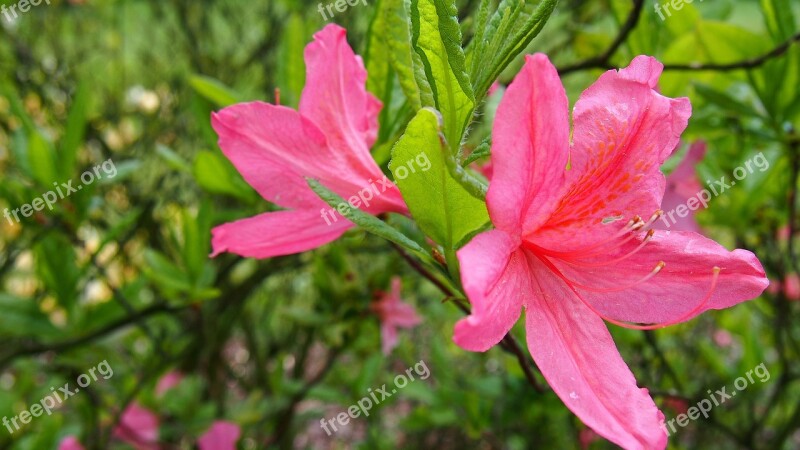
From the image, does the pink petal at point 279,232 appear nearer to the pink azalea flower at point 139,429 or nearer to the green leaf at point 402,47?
the green leaf at point 402,47

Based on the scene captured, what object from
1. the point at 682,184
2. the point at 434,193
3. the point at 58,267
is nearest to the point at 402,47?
the point at 434,193

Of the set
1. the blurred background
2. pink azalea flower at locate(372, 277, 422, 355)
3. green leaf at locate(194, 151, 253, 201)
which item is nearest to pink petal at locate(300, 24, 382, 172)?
the blurred background

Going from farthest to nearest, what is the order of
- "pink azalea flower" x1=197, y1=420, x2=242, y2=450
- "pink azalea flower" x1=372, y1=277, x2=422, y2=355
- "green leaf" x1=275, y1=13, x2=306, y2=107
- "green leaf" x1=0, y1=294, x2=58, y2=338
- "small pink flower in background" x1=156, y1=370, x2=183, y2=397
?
"small pink flower in background" x1=156, y1=370, x2=183, y2=397
"pink azalea flower" x1=197, y1=420, x2=242, y2=450
"pink azalea flower" x1=372, y1=277, x2=422, y2=355
"green leaf" x1=0, y1=294, x2=58, y2=338
"green leaf" x1=275, y1=13, x2=306, y2=107

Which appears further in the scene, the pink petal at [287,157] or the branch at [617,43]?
the branch at [617,43]

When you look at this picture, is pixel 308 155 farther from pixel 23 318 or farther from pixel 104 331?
pixel 23 318

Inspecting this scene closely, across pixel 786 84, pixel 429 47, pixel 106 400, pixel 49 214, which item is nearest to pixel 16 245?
pixel 106 400

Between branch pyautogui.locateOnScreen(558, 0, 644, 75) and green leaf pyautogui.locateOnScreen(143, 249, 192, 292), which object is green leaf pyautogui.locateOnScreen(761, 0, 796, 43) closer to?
branch pyautogui.locateOnScreen(558, 0, 644, 75)

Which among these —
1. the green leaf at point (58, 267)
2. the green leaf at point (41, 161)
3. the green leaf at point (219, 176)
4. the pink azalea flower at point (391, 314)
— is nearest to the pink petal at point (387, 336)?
the pink azalea flower at point (391, 314)
